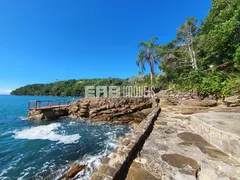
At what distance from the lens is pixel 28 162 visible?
602cm

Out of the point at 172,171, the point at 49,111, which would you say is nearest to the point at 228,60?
the point at 172,171

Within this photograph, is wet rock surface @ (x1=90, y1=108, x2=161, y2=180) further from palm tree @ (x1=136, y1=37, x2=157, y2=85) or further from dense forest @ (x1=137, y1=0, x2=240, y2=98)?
palm tree @ (x1=136, y1=37, x2=157, y2=85)

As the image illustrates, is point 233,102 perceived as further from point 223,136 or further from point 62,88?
point 62,88

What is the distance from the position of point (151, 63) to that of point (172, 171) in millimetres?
22221

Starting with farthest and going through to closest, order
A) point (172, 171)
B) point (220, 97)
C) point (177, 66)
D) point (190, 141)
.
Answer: point (177, 66)
point (220, 97)
point (190, 141)
point (172, 171)

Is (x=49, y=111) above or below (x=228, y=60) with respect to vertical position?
below

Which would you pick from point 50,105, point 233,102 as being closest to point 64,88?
point 50,105

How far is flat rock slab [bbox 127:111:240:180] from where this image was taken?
5.83ft

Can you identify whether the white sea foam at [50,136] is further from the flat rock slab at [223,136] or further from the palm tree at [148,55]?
the palm tree at [148,55]

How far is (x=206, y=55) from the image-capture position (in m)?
12.4

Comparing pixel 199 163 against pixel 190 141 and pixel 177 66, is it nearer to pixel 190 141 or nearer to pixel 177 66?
pixel 190 141

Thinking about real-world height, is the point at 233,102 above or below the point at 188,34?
below

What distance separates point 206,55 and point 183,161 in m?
13.6

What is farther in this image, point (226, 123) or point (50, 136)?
point (50, 136)
